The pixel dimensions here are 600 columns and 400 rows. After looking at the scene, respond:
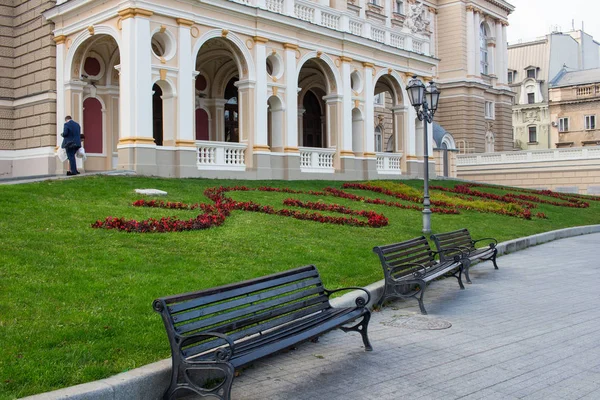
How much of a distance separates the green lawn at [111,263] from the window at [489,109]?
119 ft

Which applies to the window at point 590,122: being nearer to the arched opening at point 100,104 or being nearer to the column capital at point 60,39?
the arched opening at point 100,104

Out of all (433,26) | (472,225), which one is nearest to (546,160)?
(433,26)

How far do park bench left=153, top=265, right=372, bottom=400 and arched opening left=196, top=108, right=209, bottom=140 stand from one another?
24234 millimetres

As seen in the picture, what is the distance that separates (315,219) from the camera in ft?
50.0

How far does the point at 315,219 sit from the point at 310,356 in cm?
856

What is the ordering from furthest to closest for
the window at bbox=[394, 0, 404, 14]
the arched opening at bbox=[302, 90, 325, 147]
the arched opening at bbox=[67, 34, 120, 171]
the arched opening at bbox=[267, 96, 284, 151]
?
the window at bbox=[394, 0, 404, 14]
the arched opening at bbox=[302, 90, 325, 147]
the arched opening at bbox=[267, 96, 284, 151]
the arched opening at bbox=[67, 34, 120, 171]

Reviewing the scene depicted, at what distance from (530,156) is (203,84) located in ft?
79.4

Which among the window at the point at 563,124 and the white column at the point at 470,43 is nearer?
the white column at the point at 470,43

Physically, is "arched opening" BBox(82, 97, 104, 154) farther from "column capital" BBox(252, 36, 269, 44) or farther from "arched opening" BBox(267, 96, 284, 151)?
"arched opening" BBox(267, 96, 284, 151)

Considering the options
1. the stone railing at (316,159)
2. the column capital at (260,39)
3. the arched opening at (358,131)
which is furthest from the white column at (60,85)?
the arched opening at (358,131)

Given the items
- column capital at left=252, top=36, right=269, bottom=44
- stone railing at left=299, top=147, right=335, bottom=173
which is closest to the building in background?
stone railing at left=299, top=147, right=335, bottom=173

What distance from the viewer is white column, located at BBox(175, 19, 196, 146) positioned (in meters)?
22.4

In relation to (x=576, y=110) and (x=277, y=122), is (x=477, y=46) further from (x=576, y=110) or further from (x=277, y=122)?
(x=277, y=122)

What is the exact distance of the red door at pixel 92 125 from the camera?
2506 cm
